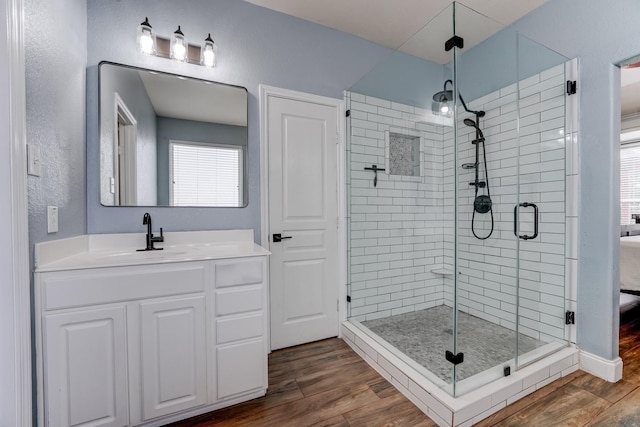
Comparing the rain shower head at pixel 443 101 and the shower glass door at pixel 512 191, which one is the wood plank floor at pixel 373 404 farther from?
the rain shower head at pixel 443 101

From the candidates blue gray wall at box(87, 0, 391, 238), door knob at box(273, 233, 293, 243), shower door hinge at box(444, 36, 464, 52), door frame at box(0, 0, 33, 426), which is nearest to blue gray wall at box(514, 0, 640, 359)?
shower door hinge at box(444, 36, 464, 52)

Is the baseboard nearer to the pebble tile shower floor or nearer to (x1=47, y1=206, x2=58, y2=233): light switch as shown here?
the pebble tile shower floor

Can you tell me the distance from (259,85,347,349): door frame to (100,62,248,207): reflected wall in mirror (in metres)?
0.15

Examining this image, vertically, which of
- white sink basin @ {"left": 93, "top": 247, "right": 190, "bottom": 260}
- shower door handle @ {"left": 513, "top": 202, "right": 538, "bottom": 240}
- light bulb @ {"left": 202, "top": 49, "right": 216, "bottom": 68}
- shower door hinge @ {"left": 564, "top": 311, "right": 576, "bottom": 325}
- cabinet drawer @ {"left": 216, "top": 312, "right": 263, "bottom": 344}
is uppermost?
light bulb @ {"left": 202, "top": 49, "right": 216, "bottom": 68}

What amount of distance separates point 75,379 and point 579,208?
3098 mm

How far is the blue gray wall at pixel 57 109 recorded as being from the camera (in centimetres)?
125

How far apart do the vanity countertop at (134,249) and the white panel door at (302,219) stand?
1.24ft

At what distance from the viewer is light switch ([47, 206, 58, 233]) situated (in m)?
1.36

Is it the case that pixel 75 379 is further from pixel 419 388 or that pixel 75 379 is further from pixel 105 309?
pixel 419 388

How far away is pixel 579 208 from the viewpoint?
1.96m

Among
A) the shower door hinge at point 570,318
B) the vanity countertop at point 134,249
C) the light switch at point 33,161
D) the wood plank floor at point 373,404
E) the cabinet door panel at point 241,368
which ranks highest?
the light switch at point 33,161

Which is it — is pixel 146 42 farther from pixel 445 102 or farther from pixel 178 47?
pixel 445 102

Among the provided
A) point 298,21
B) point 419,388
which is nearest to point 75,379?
point 419,388

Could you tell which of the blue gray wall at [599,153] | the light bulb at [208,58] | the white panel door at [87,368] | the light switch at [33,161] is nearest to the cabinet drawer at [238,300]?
the white panel door at [87,368]
